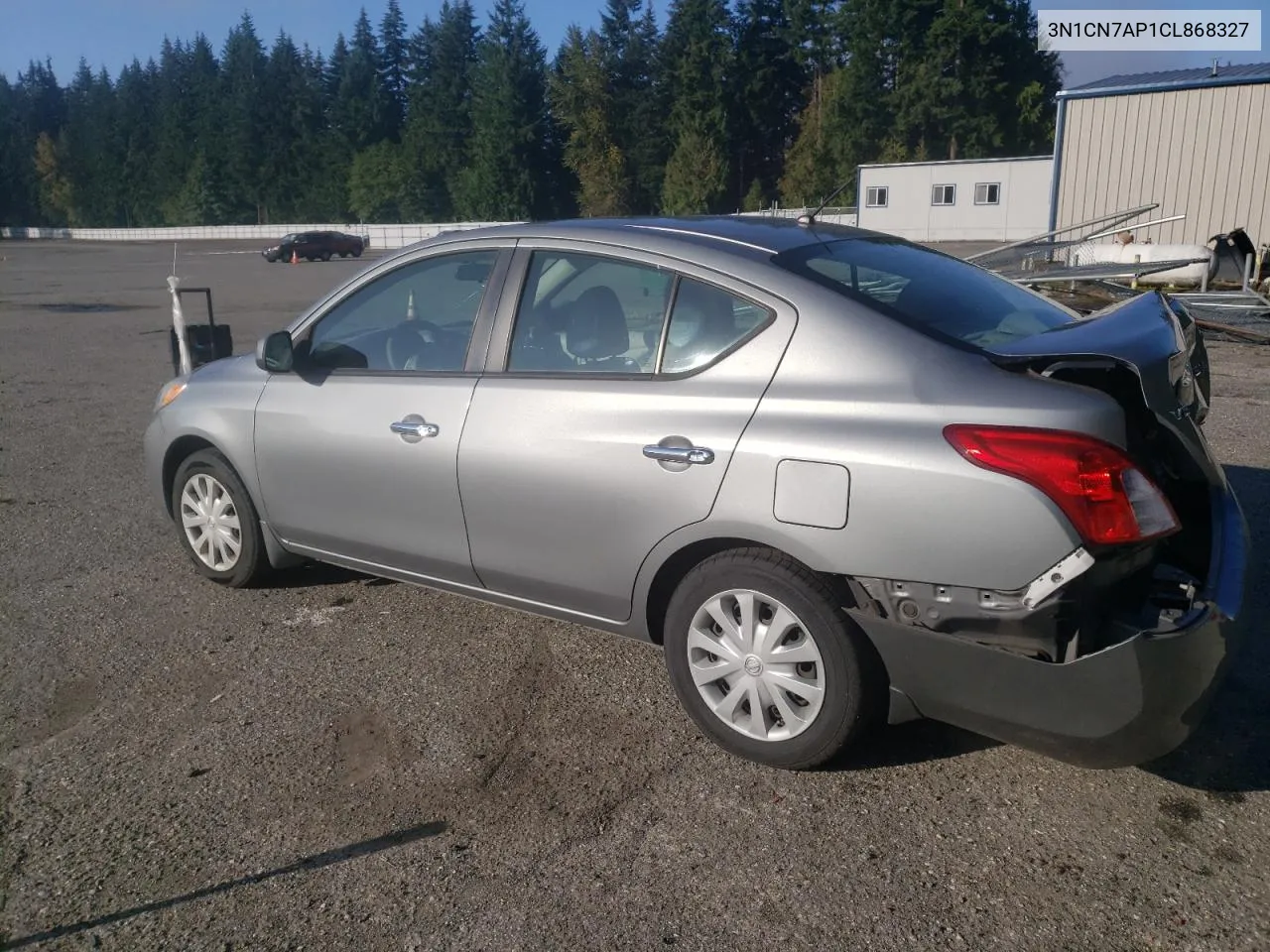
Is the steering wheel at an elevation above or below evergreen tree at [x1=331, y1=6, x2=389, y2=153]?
below

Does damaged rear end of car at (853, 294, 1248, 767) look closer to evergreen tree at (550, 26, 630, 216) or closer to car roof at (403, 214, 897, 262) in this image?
car roof at (403, 214, 897, 262)

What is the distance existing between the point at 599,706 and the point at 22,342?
1435 cm

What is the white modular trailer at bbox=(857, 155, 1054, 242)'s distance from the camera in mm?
43938

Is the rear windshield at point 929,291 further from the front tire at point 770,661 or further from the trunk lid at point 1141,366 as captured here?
the front tire at point 770,661

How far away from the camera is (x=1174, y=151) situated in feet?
79.6

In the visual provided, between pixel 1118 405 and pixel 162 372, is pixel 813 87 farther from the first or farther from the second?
pixel 1118 405

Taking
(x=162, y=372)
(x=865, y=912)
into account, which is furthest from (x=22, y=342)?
(x=865, y=912)

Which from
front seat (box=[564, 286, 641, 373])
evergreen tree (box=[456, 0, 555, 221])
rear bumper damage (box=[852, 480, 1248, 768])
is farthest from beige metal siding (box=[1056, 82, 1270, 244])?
evergreen tree (box=[456, 0, 555, 221])

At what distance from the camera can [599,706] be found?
12.8 feet

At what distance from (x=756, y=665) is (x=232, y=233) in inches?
3297

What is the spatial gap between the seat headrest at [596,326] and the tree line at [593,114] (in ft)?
194

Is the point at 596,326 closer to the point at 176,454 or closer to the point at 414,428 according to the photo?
the point at 414,428

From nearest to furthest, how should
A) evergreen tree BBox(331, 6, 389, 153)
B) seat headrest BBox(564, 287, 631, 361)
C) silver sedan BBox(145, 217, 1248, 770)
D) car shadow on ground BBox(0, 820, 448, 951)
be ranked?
car shadow on ground BBox(0, 820, 448, 951) < silver sedan BBox(145, 217, 1248, 770) < seat headrest BBox(564, 287, 631, 361) < evergreen tree BBox(331, 6, 389, 153)

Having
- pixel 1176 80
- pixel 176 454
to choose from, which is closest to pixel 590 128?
pixel 1176 80
